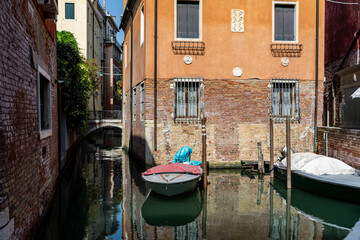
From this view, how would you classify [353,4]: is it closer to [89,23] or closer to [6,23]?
[6,23]

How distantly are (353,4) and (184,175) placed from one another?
431 inches

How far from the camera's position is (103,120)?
2434 centimetres

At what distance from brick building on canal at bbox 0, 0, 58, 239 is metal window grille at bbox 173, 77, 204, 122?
5.27m

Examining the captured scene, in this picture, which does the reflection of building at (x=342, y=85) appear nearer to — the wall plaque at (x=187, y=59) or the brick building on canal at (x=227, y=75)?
the brick building on canal at (x=227, y=75)

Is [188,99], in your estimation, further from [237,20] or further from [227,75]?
[237,20]

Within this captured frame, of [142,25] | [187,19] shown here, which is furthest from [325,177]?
[142,25]

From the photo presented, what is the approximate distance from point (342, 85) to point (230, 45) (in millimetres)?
4157

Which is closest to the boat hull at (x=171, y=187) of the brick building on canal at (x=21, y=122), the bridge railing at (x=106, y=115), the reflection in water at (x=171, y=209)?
the reflection in water at (x=171, y=209)

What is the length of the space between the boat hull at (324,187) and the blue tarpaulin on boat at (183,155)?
3.02 meters

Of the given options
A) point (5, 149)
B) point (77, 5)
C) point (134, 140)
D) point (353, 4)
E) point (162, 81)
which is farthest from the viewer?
point (77, 5)

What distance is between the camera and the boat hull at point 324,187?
7.36 meters

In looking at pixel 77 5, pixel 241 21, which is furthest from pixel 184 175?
pixel 77 5

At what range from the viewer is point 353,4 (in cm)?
1332

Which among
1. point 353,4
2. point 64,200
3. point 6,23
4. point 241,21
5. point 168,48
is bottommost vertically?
point 64,200
